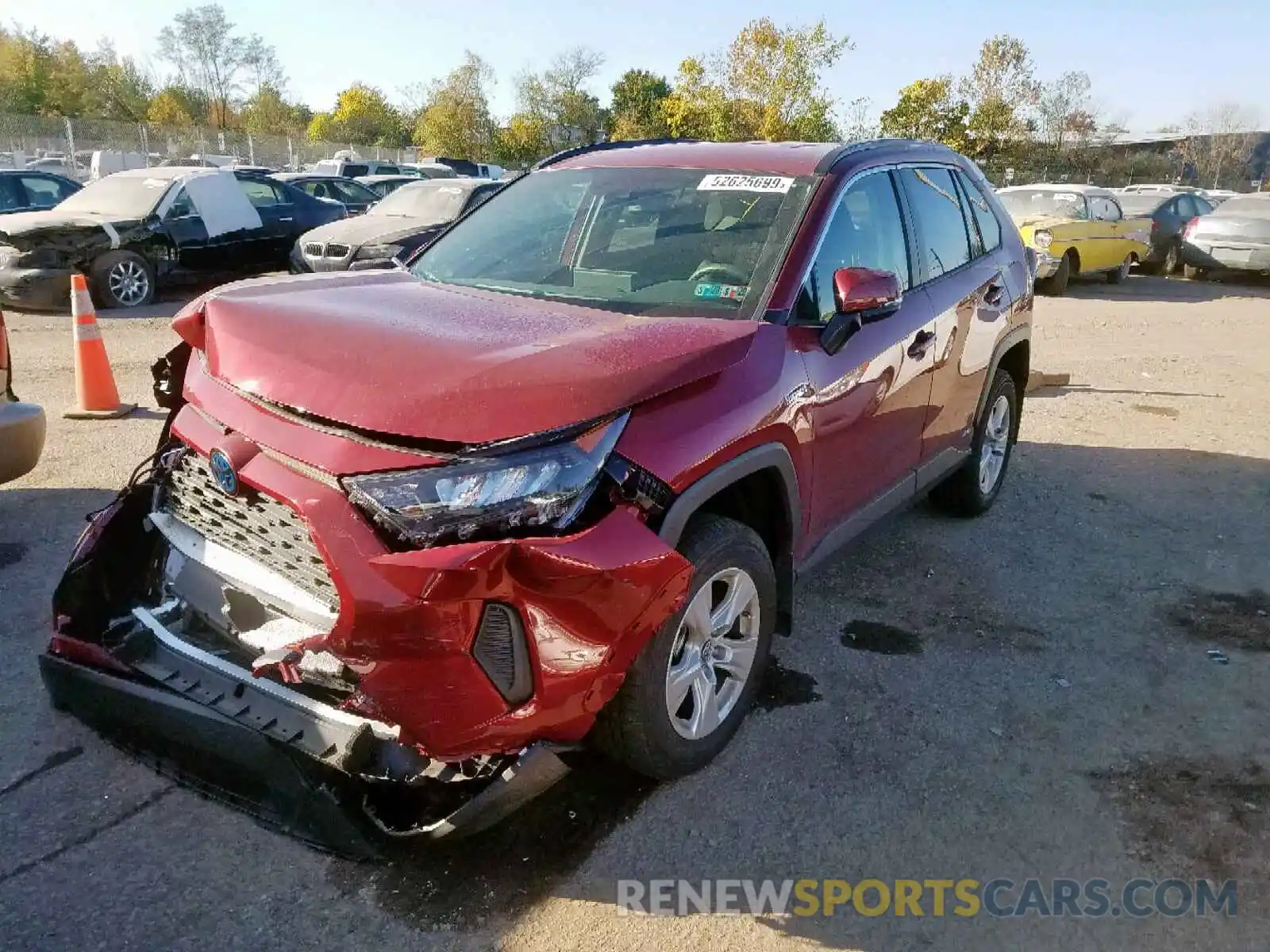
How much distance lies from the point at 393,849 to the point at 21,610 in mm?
2369

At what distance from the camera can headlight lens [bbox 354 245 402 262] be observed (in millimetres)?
11102

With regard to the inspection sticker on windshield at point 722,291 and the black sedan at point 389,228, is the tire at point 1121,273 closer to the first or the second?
the black sedan at point 389,228

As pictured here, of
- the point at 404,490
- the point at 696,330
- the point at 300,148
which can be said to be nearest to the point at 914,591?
A: the point at 696,330

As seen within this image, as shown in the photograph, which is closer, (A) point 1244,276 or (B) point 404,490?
(B) point 404,490

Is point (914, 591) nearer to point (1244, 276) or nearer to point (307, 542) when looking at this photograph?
point (307, 542)

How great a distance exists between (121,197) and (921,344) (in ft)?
35.4

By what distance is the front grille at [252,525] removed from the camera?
238 cm

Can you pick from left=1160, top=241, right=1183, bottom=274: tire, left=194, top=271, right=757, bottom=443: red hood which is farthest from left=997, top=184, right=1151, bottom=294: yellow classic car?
left=194, top=271, right=757, bottom=443: red hood

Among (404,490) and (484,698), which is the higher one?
(404,490)

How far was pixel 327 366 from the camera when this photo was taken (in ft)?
8.14

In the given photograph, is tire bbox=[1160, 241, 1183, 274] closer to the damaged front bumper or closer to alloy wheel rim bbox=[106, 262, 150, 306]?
alloy wheel rim bbox=[106, 262, 150, 306]

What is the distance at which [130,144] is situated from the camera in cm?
3581

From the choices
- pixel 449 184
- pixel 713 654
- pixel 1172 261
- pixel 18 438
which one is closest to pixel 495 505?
pixel 713 654

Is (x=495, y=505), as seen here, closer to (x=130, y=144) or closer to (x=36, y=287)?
(x=36, y=287)
